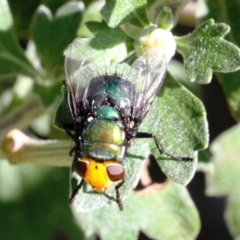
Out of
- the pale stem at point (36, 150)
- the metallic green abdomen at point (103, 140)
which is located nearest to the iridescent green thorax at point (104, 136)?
the metallic green abdomen at point (103, 140)

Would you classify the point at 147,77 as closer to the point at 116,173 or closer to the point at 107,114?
the point at 107,114

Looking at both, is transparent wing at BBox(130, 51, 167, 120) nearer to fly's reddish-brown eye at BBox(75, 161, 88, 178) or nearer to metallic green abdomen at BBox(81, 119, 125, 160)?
metallic green abdomen at BBox(81, 119, 125, 160)

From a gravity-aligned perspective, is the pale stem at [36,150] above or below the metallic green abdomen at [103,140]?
below

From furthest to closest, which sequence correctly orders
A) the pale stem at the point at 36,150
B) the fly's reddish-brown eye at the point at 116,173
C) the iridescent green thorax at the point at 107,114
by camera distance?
the pale stem at the point at 36,150 → the iridescent green thorax at the point at 107,114 → the fly's reddish-brown eye at the point at 116,173

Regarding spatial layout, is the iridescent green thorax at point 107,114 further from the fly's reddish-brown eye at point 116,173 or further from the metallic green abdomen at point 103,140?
the fly's reddish-brown eye at point 116,173

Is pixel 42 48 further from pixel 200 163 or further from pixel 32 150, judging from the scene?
pixel 200 163

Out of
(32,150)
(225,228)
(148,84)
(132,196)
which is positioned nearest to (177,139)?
(148,84)

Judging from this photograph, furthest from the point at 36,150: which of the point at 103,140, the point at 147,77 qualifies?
the point at 147,77

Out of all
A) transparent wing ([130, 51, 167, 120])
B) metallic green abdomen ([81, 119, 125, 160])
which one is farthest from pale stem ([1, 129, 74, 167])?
transparent wing ([130, 51, 167, 120])
